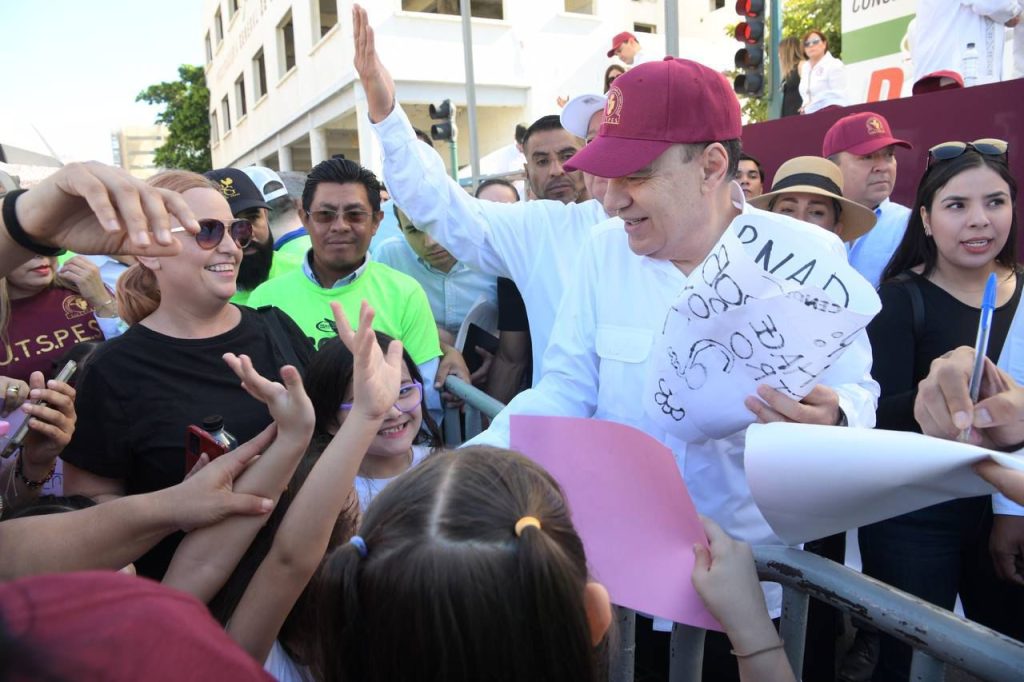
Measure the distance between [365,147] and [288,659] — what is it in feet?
53.7

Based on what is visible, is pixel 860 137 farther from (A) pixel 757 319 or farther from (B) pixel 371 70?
(A) pixel 757 319

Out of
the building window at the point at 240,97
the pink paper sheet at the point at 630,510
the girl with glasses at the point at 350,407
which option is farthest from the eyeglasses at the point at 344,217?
the building window at the point at 240,97

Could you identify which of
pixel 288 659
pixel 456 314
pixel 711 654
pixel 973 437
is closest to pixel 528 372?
pixel 456 314

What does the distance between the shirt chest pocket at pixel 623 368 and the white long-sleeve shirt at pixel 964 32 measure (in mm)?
5556

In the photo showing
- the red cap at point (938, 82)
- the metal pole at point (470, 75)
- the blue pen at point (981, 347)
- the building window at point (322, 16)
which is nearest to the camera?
the blue pen at point (981, 347)

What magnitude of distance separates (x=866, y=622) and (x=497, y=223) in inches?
86.8

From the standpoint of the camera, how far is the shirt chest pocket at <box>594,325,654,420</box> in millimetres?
1826

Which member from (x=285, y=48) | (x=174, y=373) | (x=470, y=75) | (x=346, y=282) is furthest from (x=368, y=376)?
(x=285, y=48)

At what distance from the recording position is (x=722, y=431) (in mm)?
1488

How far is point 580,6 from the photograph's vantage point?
21391mm

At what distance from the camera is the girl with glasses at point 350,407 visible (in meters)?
2.13

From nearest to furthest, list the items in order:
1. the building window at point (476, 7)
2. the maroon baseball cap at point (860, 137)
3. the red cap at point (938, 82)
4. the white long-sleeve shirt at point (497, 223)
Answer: the white long-sleeve shirt at point (497, 223) → the maroon baseball cap at point (860, 137) → the red cap at point (938, 82) → the building window at point (476, 7)

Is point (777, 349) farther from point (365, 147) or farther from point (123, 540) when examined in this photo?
point (365, 147)

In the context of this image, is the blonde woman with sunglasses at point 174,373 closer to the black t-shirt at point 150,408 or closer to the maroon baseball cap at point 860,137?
the black t-shirt at point 150,408
